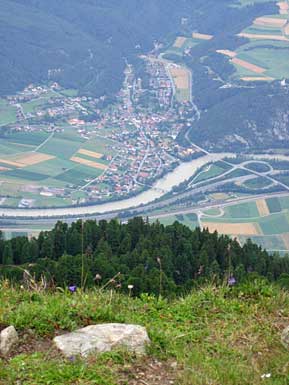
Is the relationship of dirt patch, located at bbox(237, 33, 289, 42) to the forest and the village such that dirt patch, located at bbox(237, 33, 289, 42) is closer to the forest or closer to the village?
the forest

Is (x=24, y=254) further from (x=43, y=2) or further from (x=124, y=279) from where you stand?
(x=43, y=2)

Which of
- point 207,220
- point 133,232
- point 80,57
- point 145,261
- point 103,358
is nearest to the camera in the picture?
point 103,358

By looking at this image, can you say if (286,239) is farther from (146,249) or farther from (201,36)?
(201,36)

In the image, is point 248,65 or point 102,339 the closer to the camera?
point 102,339

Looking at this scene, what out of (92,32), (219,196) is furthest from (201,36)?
(219,196)

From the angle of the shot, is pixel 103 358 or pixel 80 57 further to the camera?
pixel 80 57

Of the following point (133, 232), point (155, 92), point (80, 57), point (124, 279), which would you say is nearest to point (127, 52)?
point (80, 57)
